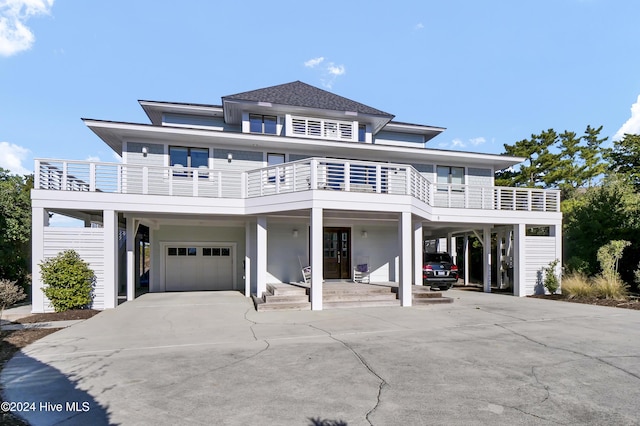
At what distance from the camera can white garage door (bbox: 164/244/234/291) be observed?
51.6 ft

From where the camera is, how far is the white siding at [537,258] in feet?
49.3

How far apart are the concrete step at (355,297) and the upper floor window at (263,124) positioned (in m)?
8.48

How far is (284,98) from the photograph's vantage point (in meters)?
16.4

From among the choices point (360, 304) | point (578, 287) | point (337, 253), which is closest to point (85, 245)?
point (360, 304)

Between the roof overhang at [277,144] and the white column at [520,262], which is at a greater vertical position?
the roof overhang at [277,144]

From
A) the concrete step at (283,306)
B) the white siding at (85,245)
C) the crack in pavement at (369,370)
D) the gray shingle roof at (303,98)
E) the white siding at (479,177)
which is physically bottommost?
the concrete step at (283,306)

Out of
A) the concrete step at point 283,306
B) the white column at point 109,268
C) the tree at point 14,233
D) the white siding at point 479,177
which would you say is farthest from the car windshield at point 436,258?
the tree at point 14,233

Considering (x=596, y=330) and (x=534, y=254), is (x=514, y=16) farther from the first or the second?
(x=596, y=330)

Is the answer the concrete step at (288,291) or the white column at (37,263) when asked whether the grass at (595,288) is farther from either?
the white column at (37,263)

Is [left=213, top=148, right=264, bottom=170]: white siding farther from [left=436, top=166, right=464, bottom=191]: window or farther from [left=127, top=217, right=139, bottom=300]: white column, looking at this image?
[left=436, top=166, right=464, bottom=191]: window

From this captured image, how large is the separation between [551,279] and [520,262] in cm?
135

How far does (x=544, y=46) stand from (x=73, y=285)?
19.1 meters

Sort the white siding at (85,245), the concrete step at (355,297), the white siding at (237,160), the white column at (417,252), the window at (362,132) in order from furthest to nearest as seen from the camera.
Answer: the window at (362,132) < the white siding at (237,160) < the white column at (417,252) < the concrete step at (355,297) < the white siding at (85,245)

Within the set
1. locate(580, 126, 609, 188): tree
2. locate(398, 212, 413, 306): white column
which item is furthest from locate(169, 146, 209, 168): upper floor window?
locate(580, 126, 609, 188): tree
